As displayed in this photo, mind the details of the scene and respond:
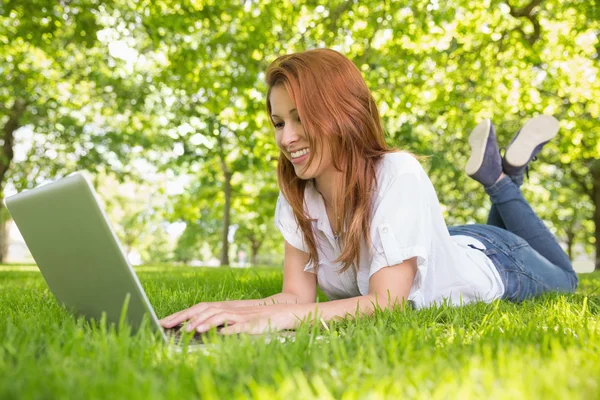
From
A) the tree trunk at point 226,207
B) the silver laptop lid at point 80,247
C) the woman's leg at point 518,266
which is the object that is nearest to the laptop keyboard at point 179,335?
the silver laptop lid at point 80,247

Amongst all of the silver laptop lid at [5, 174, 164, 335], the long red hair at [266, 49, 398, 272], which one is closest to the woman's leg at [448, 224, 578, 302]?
the long red hair at [266, 49, 398, 272]

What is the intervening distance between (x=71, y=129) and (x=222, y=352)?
13561mm

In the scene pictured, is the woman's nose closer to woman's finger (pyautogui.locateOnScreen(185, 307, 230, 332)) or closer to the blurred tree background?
woman's finger (pyautogui.locateOnScreen(185, 307, 230, 332))

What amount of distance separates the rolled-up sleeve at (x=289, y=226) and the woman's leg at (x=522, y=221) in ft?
5.91

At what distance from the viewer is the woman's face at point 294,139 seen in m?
2.88

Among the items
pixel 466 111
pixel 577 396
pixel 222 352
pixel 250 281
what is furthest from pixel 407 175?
pixel 466 111

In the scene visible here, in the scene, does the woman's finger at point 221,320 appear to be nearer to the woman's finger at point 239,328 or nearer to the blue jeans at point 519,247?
the woman's finger at point 239,328

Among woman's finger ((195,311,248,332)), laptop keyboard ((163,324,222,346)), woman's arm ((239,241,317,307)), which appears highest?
woman's finger ((195,311,248,332))

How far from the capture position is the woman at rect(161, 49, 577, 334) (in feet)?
8.60

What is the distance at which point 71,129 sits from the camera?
45.7ft

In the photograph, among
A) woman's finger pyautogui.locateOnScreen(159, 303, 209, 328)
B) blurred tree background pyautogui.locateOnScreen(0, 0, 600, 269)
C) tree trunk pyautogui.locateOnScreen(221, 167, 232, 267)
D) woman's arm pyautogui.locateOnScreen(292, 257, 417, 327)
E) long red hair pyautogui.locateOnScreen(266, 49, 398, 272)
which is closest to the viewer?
woman's finger pyautogui.locateOnScreen(159, 303, 209, 328)

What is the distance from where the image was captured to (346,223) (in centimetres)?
301

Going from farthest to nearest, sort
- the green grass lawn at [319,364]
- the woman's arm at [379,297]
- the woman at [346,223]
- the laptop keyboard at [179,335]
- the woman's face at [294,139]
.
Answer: the woman's face at [294,139] < the woman at [346,223] < the woman's arm at [379,297] < the laptop keyboard at [179,335] < the green grass lawn at [319,364]

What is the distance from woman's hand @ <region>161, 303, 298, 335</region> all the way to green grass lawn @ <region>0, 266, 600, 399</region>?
20 centimetres
